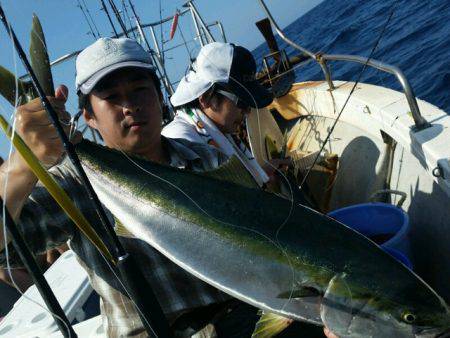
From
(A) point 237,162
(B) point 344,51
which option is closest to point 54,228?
(A) point 237,162

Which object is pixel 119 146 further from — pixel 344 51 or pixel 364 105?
pixel 344 51

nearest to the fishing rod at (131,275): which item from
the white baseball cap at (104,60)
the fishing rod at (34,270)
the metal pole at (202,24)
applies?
the fishing rod at (34,270)

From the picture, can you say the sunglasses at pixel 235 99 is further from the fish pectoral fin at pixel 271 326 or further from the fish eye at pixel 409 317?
the fish eye at pixel 409 317

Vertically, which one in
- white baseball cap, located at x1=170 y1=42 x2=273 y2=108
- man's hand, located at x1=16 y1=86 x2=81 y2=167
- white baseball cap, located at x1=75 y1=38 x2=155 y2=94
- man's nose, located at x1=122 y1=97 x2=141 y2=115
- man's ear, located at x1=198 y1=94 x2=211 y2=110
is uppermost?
white baseball cap, located at x1=75 y1=38 x2=155 y2=94

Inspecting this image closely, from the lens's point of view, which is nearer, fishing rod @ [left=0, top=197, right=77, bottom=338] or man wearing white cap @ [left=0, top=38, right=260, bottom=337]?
fishing rod @ [left=0, top=197, right=77, bottom=338]

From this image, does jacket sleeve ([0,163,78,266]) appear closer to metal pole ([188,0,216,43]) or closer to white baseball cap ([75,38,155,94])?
white baseball cap ([75,38,155,94])

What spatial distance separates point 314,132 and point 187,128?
2.45m

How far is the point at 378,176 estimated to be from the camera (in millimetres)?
3881

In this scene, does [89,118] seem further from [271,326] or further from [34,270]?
[271,326]

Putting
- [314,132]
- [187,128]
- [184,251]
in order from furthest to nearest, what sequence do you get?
1. [314,132]
2. [187,128]
3. [184,251]

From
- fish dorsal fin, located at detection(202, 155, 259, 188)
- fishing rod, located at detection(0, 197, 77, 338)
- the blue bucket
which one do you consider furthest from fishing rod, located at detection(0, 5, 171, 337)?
the blue bucket

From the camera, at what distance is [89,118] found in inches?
85.0

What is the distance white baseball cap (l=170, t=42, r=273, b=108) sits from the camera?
3.29 metres

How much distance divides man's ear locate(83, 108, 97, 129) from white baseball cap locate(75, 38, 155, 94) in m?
0.12
